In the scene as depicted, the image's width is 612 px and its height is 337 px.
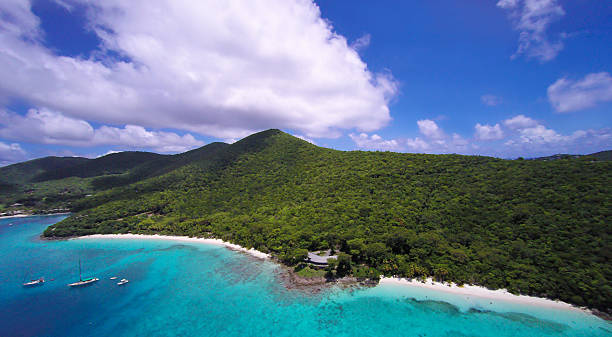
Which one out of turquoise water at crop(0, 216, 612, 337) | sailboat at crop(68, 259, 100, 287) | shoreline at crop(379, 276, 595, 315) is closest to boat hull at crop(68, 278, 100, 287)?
sailboat at crop(68, 259, 100, 287)

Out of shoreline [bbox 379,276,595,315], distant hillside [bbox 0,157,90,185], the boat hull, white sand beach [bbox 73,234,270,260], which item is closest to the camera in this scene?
shoreline [bbox 379,276,595,315]

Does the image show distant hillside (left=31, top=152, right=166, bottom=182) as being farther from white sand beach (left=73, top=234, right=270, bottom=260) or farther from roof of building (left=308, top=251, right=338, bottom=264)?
roof of building (left=308, top=251, right=338, bottom=264)

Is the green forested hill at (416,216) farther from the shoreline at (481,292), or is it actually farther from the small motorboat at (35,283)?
the small motorboat at (35,283)

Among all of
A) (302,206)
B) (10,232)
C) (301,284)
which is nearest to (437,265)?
(301,284)

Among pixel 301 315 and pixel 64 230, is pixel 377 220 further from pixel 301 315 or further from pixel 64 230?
pixel 64 230

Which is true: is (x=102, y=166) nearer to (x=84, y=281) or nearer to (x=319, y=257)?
(x=84, y=281)

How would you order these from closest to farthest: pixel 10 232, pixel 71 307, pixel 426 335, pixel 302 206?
1. pixel 426 335
2. pixel 71 307
3. pixel 302 206
4. pixel 10 232

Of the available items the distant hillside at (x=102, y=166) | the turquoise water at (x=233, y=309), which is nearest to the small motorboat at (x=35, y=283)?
the turquoise water at (x=233, y=309)

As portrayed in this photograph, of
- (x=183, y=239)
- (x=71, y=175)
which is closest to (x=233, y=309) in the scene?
(x=183, y=239)
